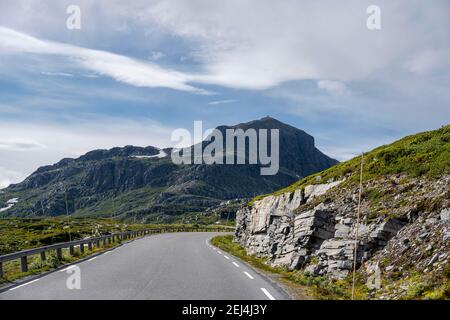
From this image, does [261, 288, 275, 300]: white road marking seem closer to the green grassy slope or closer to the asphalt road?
the asphalt road

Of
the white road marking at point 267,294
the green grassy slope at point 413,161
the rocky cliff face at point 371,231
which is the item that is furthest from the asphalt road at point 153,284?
the green grassy slope at point 413,161

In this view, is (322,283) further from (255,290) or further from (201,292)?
(201,292)

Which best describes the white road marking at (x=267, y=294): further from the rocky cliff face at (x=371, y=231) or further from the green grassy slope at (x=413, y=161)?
the green grassy slope at (x=413, y=161)

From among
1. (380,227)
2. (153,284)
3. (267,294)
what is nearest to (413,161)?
(380,227)

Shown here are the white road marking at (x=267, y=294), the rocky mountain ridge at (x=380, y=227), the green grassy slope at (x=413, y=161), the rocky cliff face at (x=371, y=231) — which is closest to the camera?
the white road marking at (x=267, y=294)

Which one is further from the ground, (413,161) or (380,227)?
(413,161)

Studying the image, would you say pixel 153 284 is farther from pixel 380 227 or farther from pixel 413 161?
pixel 413 161

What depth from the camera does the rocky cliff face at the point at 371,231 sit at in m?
13.6

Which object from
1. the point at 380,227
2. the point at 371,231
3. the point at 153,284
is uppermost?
the point at 380,227

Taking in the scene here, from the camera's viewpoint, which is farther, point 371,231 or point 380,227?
point 371,231

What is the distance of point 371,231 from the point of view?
1664 cm

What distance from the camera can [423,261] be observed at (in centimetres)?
1274

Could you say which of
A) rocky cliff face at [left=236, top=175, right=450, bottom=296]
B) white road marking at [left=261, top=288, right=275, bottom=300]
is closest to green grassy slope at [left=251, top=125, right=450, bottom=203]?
rocky cliff face at [left=236, top=175, right=450, bottom=296]
